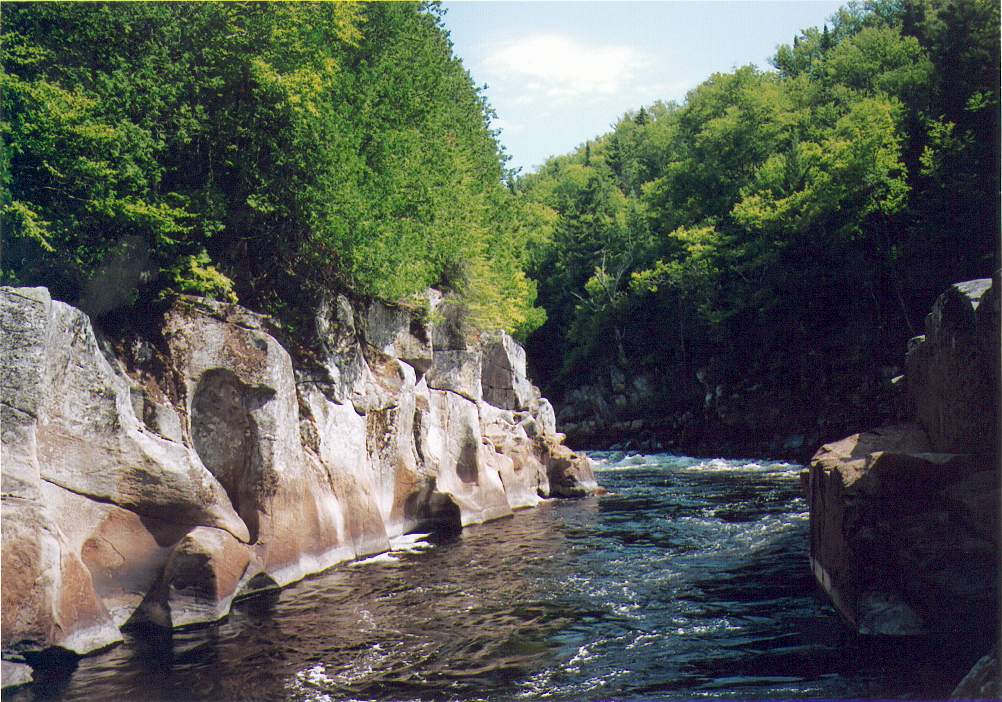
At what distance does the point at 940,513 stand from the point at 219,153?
51.3 ft

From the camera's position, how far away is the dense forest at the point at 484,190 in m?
16.1

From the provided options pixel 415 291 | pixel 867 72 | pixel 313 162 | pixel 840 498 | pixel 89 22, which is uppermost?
pixel 867 72

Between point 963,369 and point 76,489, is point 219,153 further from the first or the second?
point 963,369

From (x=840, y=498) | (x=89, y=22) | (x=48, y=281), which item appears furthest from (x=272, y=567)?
(x=89, y=22)

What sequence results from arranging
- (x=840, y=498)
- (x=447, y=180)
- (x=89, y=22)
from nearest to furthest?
(x=840, y=498) → (x=89, y=22) → (x=447, y=180)

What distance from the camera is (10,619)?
11039mm

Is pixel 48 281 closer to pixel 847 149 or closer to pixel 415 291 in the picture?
pixel 415 291

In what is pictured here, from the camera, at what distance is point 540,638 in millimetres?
12469

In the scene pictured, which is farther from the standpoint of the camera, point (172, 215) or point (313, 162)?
point (313, 162)

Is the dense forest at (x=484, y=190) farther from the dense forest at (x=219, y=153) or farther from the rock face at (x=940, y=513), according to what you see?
the rock face at (x=940, y=513)

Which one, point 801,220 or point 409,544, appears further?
point 801,220

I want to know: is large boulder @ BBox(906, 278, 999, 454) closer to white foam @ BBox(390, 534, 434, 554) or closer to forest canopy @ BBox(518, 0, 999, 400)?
white foam @ BBox(390, 534, 434, 554)

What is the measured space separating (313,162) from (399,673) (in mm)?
11933

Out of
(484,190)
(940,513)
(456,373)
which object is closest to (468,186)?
(484,190)
